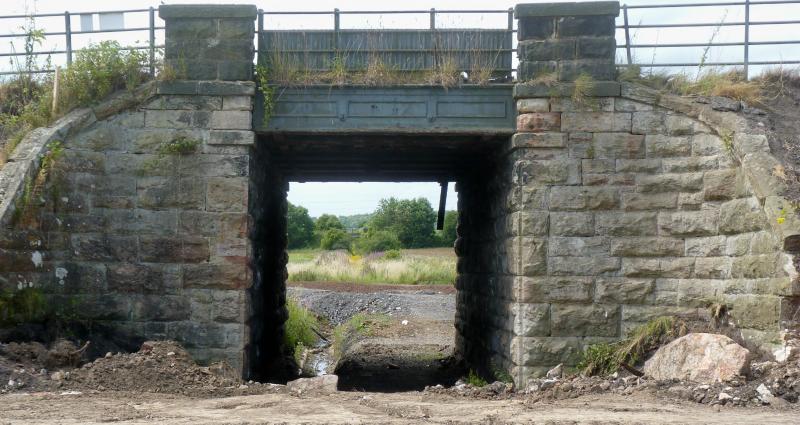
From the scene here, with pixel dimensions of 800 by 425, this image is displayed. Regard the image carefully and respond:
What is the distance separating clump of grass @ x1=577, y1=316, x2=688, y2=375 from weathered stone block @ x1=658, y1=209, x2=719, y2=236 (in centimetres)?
109

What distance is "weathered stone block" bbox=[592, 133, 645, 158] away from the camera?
30.6 ft

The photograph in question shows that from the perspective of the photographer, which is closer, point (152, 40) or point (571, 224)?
point (571, 224)

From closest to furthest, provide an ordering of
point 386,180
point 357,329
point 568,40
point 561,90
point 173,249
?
point 173,249 < point 561,90 < point 568,40 < point 386,180 < point 357,329

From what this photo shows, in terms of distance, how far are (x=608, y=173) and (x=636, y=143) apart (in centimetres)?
52

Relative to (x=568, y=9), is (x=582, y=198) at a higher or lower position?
lower

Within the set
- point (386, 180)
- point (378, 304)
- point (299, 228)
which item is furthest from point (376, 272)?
point (299, 228)

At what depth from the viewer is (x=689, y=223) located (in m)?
9.17

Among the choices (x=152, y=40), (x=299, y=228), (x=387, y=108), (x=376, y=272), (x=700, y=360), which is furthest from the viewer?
(x=299, y=228)

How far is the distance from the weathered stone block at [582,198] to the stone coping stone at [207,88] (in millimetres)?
4039

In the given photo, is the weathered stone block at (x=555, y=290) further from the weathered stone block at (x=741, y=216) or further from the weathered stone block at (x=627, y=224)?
the weathered stone block at (x=741, y=216)

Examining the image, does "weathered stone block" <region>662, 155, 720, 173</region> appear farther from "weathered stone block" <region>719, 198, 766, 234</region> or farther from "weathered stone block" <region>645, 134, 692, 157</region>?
"weathered stone block" <region>719, 198, 766, 234</region>

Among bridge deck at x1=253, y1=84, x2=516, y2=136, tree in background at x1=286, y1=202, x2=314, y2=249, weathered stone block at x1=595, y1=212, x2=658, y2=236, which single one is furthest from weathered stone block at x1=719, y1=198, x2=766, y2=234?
tree in background at x1=286, y1=202, x2=314, y2=249

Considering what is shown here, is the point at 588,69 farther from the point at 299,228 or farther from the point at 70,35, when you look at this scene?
the point at 299,228

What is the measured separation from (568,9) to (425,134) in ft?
7.85
